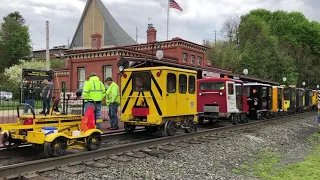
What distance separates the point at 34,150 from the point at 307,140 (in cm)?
1115

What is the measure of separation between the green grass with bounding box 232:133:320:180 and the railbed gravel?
299 mm

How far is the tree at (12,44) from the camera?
75250 millimetres

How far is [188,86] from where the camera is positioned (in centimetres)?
1274

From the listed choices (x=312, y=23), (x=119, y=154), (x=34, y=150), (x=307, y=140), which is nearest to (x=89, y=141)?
(x=119, y=154)

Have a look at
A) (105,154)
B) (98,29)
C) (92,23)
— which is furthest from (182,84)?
(92,23)

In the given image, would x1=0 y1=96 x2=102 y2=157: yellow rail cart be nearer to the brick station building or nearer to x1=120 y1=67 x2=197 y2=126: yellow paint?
x1=120 y1=67 x2=197 y2=126: yellow paint

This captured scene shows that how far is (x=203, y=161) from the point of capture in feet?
29.4

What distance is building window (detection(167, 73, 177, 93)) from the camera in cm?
1166

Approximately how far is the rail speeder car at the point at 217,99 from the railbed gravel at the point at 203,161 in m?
2.65

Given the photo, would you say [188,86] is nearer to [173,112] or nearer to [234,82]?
[173,112]

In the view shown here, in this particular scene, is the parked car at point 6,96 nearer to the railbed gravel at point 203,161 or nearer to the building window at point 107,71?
the railbed gravel at point 203,161

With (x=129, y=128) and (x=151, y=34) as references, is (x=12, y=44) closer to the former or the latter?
(x=151, y=34)

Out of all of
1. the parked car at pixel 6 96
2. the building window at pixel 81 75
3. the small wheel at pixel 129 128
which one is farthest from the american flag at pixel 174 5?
the small wheel at pixel 129 128

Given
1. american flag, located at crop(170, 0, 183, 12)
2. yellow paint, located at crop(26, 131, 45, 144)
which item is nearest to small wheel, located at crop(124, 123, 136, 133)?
yellow paint, located at crop(26, 131, 45, 144)
